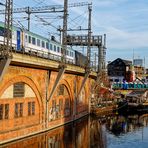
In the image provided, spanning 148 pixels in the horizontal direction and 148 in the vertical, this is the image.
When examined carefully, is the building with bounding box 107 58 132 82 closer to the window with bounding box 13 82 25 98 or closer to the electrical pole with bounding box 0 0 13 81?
the window with bounding box 13 82 25 98

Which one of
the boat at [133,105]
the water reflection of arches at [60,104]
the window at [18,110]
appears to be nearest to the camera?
the window at [18,110]

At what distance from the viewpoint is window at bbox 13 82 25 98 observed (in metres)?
44.3

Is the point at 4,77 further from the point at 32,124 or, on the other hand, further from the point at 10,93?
the point at 32,124

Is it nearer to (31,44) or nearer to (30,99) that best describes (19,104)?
(30,99)

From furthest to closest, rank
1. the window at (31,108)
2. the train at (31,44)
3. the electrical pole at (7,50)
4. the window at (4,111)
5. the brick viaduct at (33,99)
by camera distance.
A: the window at (31,108)
the train at (31,44)
the brick viaduct at (33,99)
the window at (4,111)
the electrical pole at (7,50)

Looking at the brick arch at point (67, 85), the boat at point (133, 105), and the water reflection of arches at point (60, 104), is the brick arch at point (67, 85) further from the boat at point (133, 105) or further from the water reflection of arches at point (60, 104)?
the boat at point (133, 105)

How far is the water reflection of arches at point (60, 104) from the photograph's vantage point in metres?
55.0

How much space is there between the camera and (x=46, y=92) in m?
52.3

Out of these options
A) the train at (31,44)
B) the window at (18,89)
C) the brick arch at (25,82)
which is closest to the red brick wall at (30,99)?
the brick arch at (25,82)

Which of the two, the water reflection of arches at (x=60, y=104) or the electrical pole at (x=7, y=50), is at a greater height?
the electrical pole at (x=7, y=50)

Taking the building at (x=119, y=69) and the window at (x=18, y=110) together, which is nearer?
Result: the window at (x=18, y=110)

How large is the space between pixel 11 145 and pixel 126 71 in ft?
474

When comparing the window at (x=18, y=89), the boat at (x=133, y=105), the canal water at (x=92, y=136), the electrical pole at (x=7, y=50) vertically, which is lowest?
the canal water at (x=92, y=136)

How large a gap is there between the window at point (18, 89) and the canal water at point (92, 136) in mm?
5408
